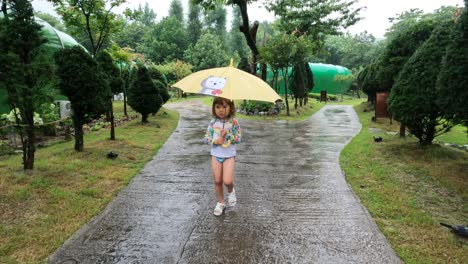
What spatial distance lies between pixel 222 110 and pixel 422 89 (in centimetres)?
528

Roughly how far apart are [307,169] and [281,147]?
238 cm

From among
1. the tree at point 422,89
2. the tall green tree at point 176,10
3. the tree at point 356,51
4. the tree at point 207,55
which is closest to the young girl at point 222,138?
the tree at point 422,89

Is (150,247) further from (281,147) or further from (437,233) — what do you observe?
(281,147)

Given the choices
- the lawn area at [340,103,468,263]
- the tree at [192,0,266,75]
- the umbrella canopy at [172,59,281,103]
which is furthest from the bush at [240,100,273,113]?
the umbrella canopy at [172,59,281,103]

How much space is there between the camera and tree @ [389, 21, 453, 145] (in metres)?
6.98

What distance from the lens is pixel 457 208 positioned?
4.49m

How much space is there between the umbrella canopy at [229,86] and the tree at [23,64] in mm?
2822

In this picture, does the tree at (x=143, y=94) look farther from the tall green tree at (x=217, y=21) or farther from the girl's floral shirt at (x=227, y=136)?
the tall green tree at (x=217, y=21)

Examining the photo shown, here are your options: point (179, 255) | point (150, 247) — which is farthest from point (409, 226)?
point (150, 247)

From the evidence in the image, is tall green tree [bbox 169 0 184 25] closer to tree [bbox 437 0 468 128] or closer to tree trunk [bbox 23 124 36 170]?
tree trunk [bbox 23 124 36 170]

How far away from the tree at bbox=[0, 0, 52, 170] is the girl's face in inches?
132

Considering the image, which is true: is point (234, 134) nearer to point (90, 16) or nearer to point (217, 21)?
point (90, 16)

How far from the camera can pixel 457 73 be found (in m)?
5.16

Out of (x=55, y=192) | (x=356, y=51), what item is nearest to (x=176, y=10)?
(x=356, y=51)
